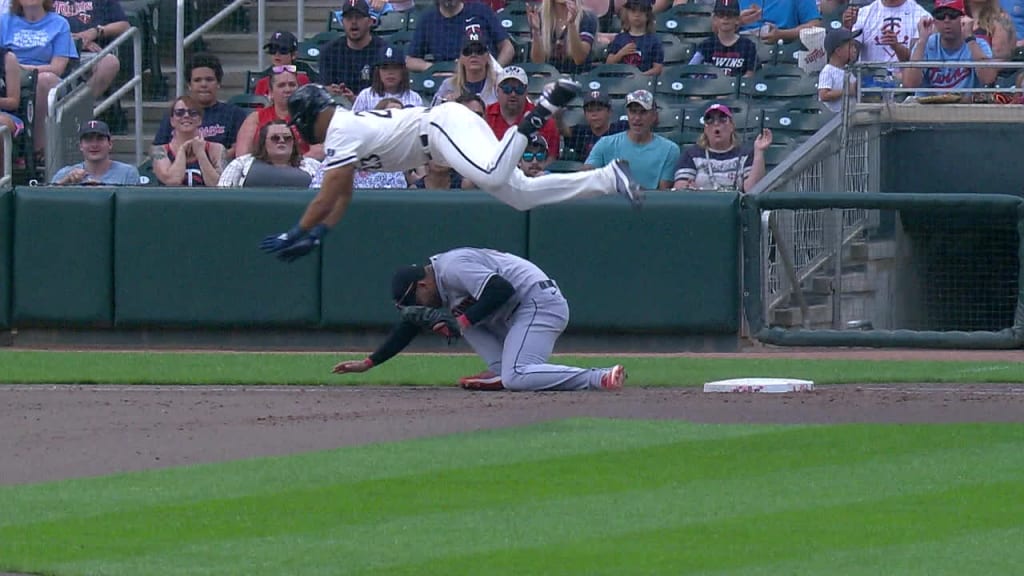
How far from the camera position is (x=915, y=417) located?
936 centimetres

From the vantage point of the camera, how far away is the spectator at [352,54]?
1597 centimetres

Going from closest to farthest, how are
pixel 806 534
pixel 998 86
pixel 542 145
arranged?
pixel 806 534 → pixel 542 145 → pixel 998 86

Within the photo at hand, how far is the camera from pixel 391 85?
1512 cm

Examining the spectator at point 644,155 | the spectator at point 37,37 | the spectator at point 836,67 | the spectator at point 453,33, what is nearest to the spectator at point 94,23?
the spectator at point 37,37

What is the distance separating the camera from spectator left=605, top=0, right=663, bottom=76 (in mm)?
16281

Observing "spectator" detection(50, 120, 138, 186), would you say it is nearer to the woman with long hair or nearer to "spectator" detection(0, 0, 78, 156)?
"spectator" detection(0, 0, 78, 156)

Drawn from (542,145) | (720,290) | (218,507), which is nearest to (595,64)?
(542,145)

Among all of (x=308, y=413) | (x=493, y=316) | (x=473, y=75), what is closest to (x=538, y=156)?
(x=473, y=75)

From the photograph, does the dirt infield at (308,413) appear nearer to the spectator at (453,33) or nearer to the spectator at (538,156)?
the spectator at (538,156)

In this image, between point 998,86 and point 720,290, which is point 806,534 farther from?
point 998,86

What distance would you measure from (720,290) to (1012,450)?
567 cm

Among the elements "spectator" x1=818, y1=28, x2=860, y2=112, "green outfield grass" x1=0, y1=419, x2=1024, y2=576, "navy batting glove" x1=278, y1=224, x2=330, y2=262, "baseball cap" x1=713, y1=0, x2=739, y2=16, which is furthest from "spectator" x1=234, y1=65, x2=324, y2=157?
"green outfield grass" x1=0, y1=419, x2=1024, y2=576

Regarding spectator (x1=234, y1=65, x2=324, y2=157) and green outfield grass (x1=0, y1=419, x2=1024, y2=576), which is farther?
spectator (x1=234, y1=65, x2=324, y2=157)

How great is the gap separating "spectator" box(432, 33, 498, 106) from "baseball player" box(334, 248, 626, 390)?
4830 millimetres
